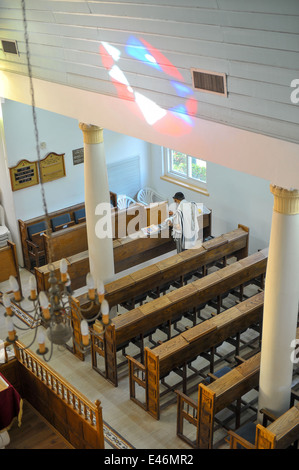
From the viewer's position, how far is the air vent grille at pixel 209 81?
21.9 feet

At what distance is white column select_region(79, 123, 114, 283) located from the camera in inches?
402

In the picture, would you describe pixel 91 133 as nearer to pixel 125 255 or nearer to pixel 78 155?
pixel 125 255

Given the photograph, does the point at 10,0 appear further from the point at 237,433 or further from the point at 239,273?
the point at 237,433

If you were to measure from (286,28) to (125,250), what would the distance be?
7.58 metres

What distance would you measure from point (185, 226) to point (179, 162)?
9.36ft

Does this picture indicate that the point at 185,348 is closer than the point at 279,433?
No

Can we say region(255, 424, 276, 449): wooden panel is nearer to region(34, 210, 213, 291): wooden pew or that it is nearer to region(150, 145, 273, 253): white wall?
region(34, 210, 213, 291): wooden pew

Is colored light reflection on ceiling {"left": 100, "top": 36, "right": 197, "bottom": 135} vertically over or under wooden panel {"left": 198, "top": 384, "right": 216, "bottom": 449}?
over

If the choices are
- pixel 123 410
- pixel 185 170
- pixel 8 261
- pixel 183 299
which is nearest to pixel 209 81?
pixel 183 299

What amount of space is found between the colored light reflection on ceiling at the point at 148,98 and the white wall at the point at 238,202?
5.59m

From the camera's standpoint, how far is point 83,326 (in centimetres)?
577

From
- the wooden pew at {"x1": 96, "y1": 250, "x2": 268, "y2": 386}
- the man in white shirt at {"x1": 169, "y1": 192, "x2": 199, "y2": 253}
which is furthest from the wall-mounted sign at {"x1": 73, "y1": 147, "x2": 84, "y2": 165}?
the wooden pew at {"x1": 96, "y1": 250, "x2": 268, "y2": 386}

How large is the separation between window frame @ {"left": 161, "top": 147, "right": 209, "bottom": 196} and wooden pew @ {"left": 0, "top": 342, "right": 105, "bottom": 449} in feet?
23.2

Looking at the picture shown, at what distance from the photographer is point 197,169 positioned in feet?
48.8
